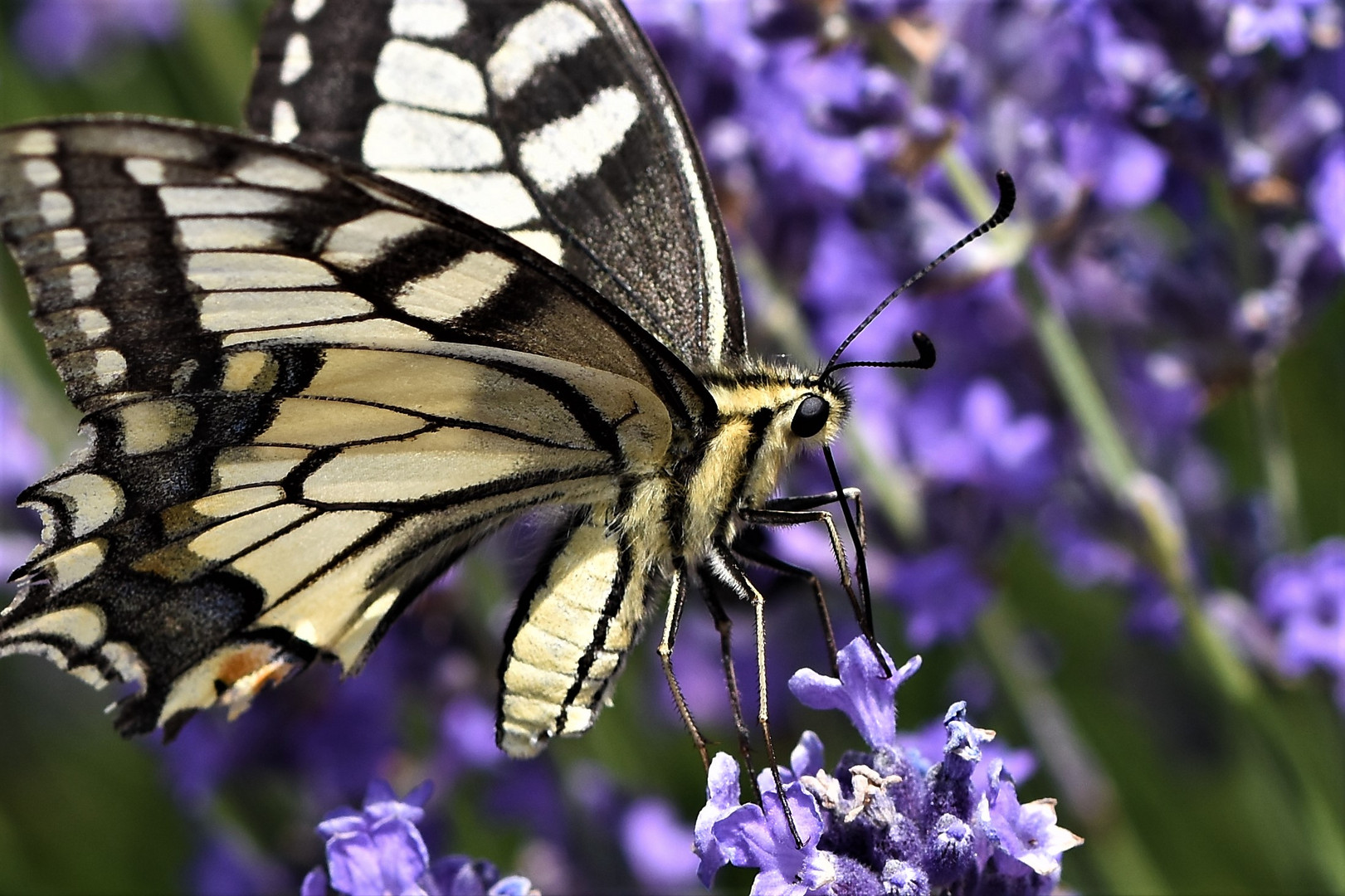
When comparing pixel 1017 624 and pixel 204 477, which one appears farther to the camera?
pixel 1017 624

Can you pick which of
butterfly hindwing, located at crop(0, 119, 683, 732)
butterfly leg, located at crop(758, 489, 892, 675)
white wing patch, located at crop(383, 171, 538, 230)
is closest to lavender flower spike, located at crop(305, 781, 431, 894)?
butterfly hindwing, located at crop(0, 119, 683, 732)

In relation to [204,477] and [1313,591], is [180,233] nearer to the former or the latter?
[204,477]

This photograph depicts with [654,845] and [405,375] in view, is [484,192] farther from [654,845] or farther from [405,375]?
[654,845]

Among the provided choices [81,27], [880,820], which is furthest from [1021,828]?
[81,27]

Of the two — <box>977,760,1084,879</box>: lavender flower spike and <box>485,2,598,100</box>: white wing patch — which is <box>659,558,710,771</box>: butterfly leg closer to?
<box>977,760,1084,879</box>: lavender flower spike

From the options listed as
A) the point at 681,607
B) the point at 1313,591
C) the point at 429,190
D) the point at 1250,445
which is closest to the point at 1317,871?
the point at 1313,591

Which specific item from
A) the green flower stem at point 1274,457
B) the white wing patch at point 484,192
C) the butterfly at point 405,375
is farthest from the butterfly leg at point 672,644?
the green flower stem at point 1274,457

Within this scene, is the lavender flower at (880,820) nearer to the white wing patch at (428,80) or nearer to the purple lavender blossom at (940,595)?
the purple lavender blossom at (940,595)
